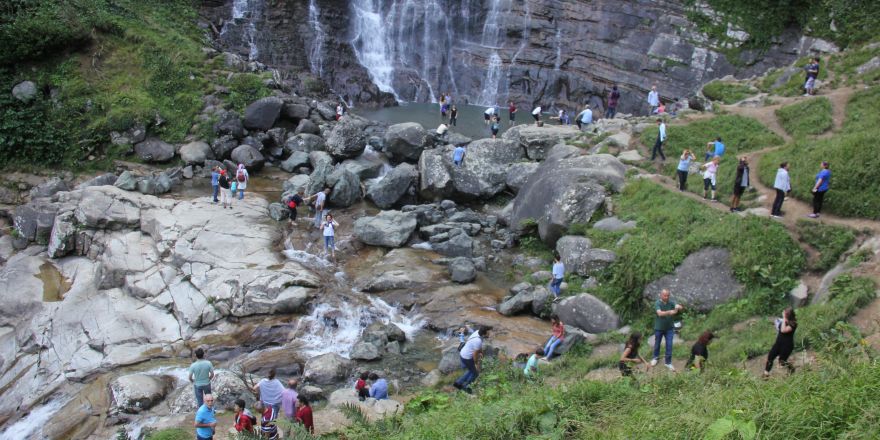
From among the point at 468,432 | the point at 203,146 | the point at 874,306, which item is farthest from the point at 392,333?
the point at 203,146

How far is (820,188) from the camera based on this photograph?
1533 centimetres

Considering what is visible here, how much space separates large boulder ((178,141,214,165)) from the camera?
26406 mm

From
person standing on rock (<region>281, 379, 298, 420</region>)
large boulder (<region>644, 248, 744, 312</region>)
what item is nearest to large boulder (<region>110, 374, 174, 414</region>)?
person standing on rock (<region>281, 379, 298, 420</region>)

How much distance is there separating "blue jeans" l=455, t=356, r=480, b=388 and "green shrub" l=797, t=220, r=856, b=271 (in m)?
8.34

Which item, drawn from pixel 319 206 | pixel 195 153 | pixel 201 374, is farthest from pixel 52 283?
pixel 195 153

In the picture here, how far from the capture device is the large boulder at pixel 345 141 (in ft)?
88.6

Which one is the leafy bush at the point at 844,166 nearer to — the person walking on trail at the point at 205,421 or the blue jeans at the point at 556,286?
the blue jeans at the point at 556,286

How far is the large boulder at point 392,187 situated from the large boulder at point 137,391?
11.5m

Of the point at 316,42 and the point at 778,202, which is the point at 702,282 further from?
the point at 316,42

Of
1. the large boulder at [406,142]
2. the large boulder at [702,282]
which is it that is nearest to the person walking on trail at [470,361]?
the large boulder at [702,282]

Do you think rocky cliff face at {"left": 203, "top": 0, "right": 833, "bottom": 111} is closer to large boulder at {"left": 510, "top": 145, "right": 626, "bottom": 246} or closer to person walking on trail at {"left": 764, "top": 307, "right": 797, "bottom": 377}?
large boulder at {"left": 510, "top": 145, "right": 626, "bottom": 246}

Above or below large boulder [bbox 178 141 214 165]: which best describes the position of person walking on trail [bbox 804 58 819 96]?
above

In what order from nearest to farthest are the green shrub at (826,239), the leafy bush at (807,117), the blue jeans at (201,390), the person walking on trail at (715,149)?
1. the blue jeans at (201,390)
2. the green shrub at (826,239)
3. the person walking on trail at (715,149)
4. the leafy bush at (807,117)

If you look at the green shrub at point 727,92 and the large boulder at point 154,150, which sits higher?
the green shrub at point 727,92
